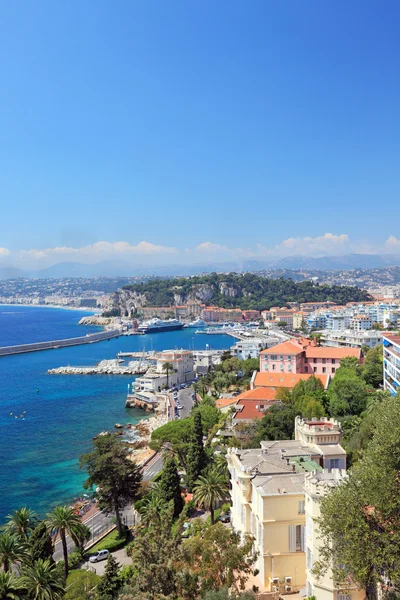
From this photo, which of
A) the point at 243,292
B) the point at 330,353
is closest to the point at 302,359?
the point at 330,353

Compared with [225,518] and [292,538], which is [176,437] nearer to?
[225,518]

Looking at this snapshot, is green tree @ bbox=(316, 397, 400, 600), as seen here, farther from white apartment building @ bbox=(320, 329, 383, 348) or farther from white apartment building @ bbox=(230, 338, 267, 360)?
white apartment building @ bbox=(230, 338, 267, 360)

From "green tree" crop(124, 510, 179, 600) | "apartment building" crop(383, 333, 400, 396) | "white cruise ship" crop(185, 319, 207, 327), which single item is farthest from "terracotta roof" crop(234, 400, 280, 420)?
"white cruise ship" crop(185, 319, 207, 327)

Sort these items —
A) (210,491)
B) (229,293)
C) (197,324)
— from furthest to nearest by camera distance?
(229,293), (197,324), (210,491)

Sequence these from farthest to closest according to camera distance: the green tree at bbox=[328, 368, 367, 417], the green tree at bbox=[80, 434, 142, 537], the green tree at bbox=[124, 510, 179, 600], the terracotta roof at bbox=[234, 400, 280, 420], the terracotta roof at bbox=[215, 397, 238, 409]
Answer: the terracotta roof at bbox=[215, 397, 238, 409], the terracotta roof at bbox=[234, 400, 280, 420], the green tree at bbox=[328, 368, 367, 417], the green tree at bbox=[80, 434, 142, 537], the green tree at bbox=[124, 510, 179, 600]

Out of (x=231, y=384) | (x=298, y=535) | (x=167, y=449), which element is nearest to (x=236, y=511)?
(x=298, y=535)
